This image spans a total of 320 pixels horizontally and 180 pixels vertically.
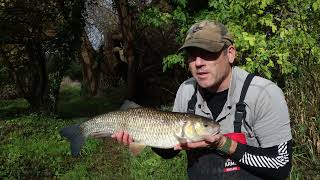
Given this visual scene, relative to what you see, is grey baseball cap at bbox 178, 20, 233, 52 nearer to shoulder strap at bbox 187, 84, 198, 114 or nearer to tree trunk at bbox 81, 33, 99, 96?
shoulder strap at bbox 187, 84, 198, 114

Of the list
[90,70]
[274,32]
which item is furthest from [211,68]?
[90,70]

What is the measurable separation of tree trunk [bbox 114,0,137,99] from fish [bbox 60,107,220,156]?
620 inches

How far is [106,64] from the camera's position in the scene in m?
25.3

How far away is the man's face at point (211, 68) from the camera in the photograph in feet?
11.6

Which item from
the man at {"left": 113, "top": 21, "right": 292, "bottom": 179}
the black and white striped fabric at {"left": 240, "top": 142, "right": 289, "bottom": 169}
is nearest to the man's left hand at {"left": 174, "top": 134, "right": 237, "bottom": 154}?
the man at {"left": 113, "top": 21, "right": 292, "bottom": 179}

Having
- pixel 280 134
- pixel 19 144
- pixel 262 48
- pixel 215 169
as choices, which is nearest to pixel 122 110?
pixel 215 169

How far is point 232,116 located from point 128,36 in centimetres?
1757

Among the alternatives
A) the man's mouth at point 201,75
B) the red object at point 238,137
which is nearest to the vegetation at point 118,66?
the red object at point 238,137

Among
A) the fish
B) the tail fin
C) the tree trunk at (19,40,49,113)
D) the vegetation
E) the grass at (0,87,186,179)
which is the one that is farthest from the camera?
the tree trunk at (19,40,49,113)

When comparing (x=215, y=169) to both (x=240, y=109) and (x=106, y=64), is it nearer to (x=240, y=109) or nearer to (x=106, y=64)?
(x=240, y=109)

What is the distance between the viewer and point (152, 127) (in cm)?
404

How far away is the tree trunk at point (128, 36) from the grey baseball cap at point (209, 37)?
1638 cm

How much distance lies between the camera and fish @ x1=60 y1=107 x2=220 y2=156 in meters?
3.65

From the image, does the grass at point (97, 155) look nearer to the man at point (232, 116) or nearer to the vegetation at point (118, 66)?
the vegetation at point (118, 66)
